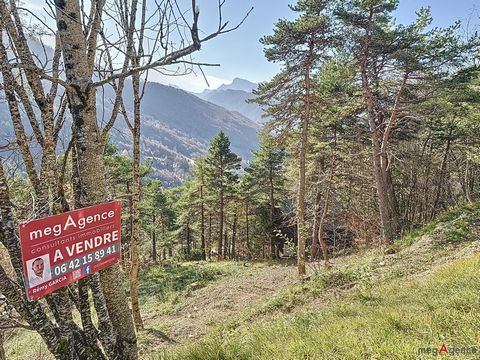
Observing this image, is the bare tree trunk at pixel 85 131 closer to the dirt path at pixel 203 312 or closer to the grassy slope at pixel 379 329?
the grassy slope at pixel 379 329

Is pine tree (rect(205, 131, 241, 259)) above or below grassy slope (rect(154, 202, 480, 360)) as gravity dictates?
above

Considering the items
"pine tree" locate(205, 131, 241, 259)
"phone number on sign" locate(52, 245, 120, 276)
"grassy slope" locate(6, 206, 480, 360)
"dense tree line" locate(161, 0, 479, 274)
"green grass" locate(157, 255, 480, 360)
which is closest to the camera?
"phone number on sign" locate(52, 245, 120, 276)

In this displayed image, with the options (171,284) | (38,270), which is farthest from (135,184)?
(171,284)

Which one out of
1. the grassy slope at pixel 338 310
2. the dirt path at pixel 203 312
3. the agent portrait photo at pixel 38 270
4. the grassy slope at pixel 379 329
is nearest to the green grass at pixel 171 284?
the grassy slope at pixel 338 310

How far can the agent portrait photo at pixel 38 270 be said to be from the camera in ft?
6.28

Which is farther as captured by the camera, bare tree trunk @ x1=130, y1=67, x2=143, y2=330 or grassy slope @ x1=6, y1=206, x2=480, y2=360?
bare tree trunk @ x1=130, y1=67, x2=143, y2=330

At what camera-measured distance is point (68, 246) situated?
2.18m

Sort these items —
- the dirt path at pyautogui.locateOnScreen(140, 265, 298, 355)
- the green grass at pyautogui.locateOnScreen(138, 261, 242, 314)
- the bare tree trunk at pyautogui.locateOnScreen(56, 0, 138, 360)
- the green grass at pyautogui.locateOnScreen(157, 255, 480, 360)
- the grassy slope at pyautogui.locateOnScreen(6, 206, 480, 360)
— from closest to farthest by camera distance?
the bare tree trunk at pyautogui.locateOnScreen(56, 0, 138, 360) → the green grass at pyautogui.locateOnScreen(157, 255, 480, 360) → the grassy slope at pyautogui.locateOnScreen(6, 206, 480, 360) → the dirt path at pyautogui.locateOnScreen(140, 265, 298, 355) → the green grass at pyautogui.locateOnScreen(138, 261, 242, 314)

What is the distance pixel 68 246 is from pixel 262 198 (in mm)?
23281

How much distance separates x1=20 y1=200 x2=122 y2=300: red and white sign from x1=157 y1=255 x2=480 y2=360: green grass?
2.02 m

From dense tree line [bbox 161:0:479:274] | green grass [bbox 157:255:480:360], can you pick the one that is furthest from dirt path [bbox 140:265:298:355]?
green grass [bbox 157:255:480:360]

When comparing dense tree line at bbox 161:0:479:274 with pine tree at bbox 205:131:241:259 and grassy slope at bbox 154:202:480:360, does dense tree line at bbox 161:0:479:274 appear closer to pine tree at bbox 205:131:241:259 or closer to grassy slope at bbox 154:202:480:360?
grassy slope at bbox 154:202:480:360

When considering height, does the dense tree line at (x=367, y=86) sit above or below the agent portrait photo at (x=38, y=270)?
above

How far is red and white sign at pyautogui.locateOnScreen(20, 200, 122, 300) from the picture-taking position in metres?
1.93
